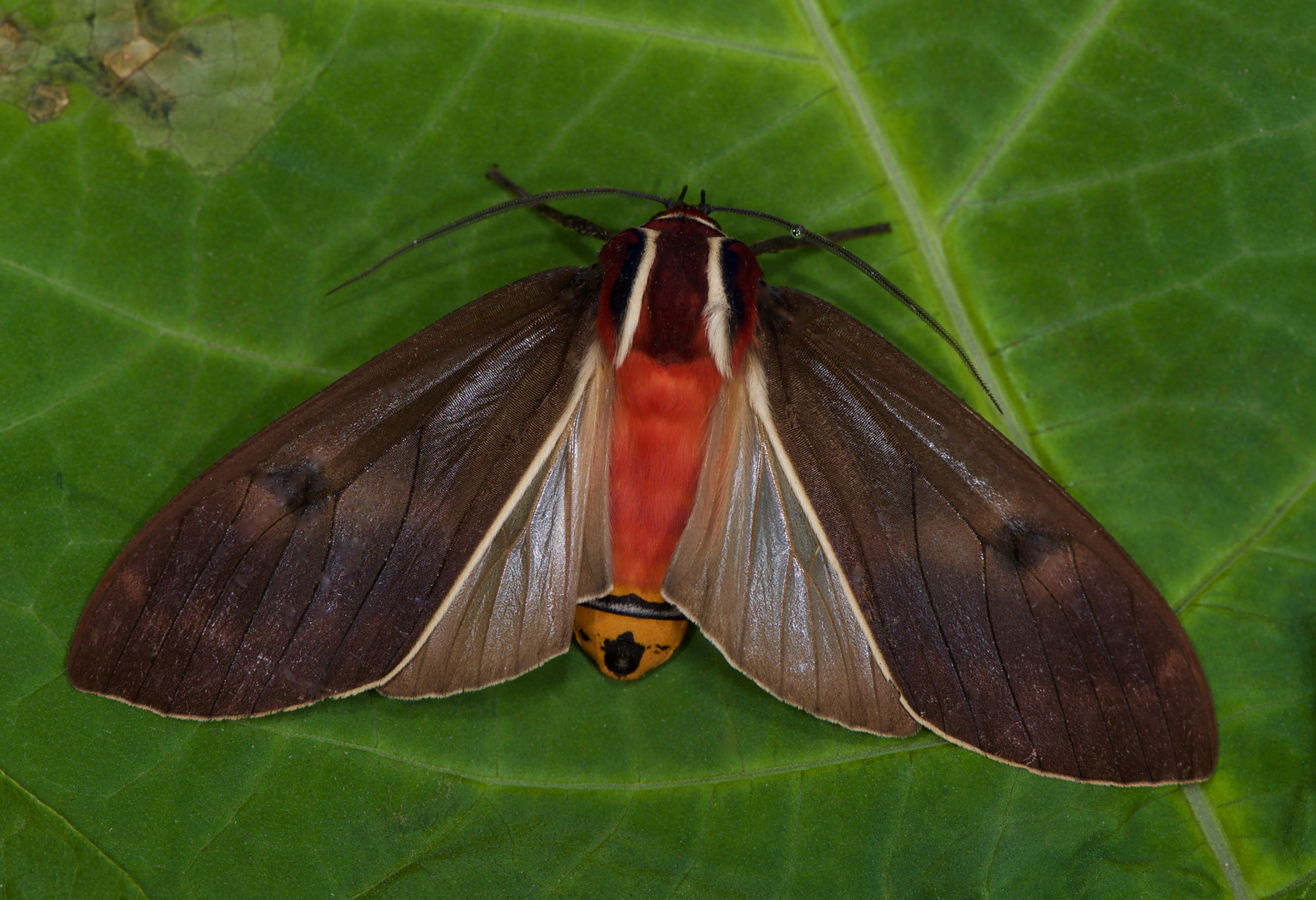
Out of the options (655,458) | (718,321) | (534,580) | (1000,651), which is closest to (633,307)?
(718,321)

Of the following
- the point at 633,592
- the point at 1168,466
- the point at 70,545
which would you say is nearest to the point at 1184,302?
the point at 1168,466

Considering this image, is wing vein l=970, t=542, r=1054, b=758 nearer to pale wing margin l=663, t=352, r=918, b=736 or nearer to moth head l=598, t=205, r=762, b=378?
pale wing margin l=663, t=352, r=918, b=736

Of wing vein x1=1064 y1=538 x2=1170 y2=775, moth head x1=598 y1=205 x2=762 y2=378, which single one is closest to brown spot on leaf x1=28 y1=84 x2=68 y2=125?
moth head x1=598 y1=205 x2=762 y2=378

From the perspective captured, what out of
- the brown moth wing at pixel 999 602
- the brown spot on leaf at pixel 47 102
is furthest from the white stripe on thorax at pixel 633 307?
the brown spot on leaf at pixel 47 102

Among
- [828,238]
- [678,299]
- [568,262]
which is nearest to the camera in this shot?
[678,299]

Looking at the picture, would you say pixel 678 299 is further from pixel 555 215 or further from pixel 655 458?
pixel 555 215

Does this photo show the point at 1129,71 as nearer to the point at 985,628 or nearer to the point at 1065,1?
the point at 1065,1

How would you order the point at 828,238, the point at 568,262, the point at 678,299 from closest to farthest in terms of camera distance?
the point at 678,299, the point at 828,238, the point at 568,262
